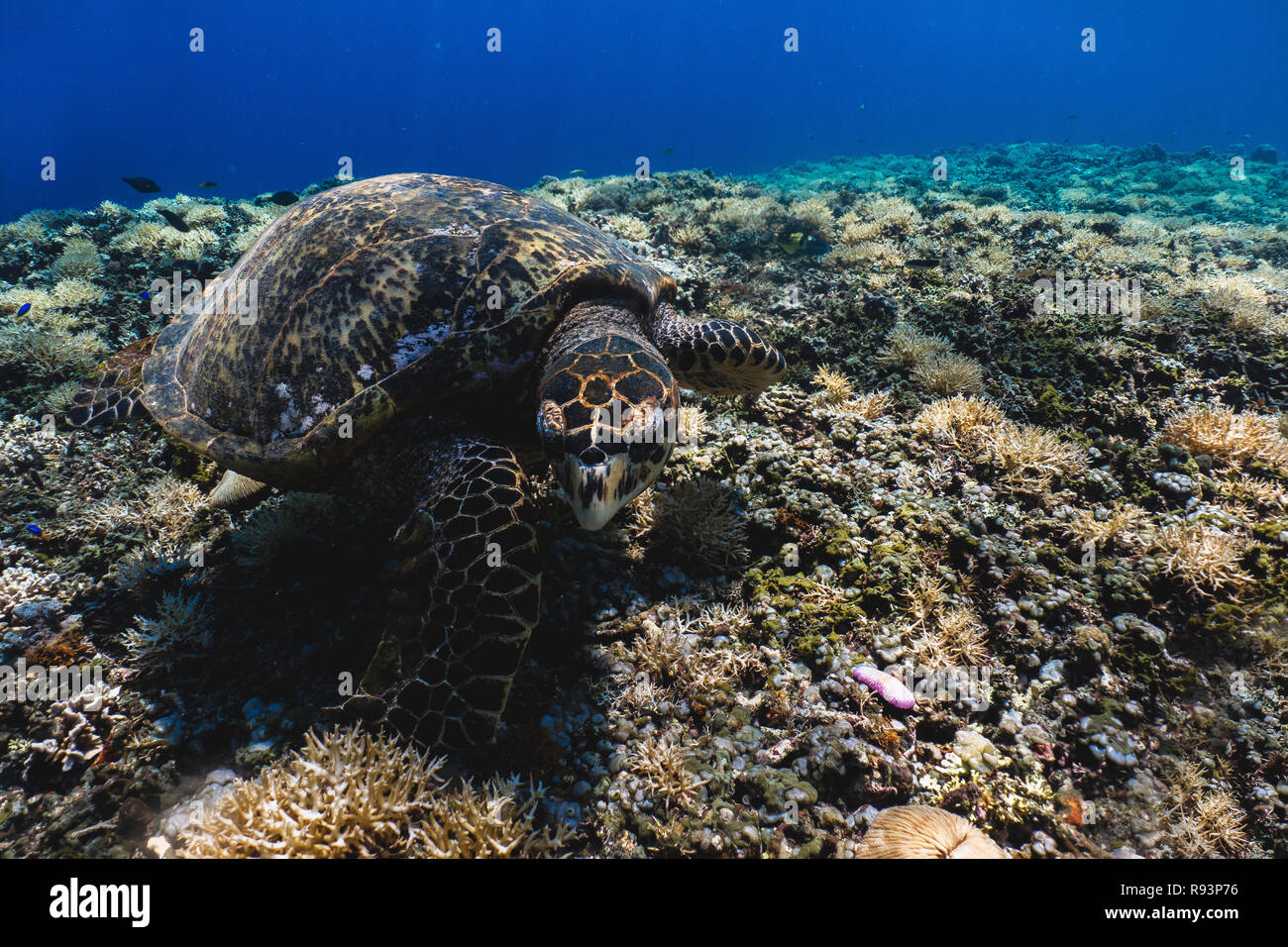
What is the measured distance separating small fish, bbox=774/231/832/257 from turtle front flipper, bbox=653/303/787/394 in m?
5.37

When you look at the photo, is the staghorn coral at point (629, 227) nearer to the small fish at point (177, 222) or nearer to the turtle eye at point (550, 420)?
the turtle eye at point (550, 420)

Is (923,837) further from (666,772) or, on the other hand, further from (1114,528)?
(1114,528)

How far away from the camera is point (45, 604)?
3486 mm

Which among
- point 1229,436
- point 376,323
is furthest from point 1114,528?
point 376,323

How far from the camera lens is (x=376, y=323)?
3068 mm

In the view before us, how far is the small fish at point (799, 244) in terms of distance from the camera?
843 centimetres

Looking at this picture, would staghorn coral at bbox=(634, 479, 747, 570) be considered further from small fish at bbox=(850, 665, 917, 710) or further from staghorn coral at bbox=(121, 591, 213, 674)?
staghorn coral at bbox=(121, 591, 213, 674)

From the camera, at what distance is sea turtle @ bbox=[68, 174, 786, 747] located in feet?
8.15

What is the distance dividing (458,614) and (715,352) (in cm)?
256

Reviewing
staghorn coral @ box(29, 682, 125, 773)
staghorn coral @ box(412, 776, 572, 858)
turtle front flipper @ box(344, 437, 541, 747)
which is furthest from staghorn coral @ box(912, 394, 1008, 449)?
staghorn coral @ box(29, 682, 125, 773)

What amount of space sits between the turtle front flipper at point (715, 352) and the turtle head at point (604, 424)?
3.43ft

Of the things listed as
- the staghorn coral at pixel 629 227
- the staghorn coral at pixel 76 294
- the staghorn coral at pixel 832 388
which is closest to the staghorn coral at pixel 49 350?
the staghorn coral at pixel 76 294

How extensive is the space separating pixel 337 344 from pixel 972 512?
14.6ft
